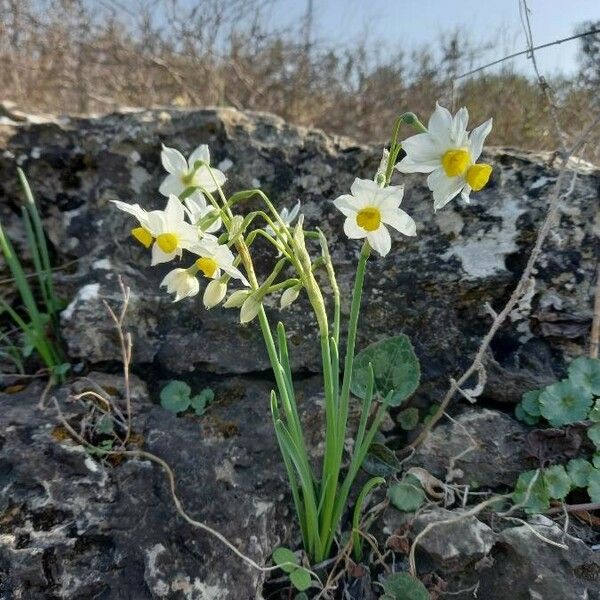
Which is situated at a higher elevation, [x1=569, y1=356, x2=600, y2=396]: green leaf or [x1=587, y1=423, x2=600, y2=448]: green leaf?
[x1=569, y1=356, x2=600, y2=396]: green leaf

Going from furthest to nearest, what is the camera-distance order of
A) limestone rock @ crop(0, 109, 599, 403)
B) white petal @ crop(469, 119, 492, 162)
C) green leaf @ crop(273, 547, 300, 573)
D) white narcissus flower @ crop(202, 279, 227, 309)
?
1. limestone rock @ crop(0, 109, 599, 403)
2. green leaf @ crop(273, 547, 300, 573)
3. white narcissus flower @ crop(202, 279, 227, 309)
4. white petal @ crop(469, 119, 492, 162)

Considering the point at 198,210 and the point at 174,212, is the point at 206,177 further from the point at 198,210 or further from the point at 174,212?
the point at 174,212

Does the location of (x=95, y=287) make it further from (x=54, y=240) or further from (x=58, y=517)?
(x=58, y=517)

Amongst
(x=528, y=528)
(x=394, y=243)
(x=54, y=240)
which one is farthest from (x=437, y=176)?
(x=54, y=240)

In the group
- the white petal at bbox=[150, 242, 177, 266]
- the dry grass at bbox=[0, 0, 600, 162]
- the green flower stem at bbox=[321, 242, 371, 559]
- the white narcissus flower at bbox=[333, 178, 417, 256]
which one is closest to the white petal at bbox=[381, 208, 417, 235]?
the white narcissus flower at bbox=[333, 178, 417, 256]

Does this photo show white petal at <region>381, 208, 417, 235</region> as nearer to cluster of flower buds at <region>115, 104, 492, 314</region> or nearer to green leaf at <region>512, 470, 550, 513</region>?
cluster of flower buds at <region>115, 104, 492, 314</region>

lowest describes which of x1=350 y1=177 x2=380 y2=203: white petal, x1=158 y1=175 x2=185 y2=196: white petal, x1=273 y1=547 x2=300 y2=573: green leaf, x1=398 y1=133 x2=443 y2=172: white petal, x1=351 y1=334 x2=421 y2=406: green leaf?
x1=273 y1=547 x2=300 y2=573: green leaf
